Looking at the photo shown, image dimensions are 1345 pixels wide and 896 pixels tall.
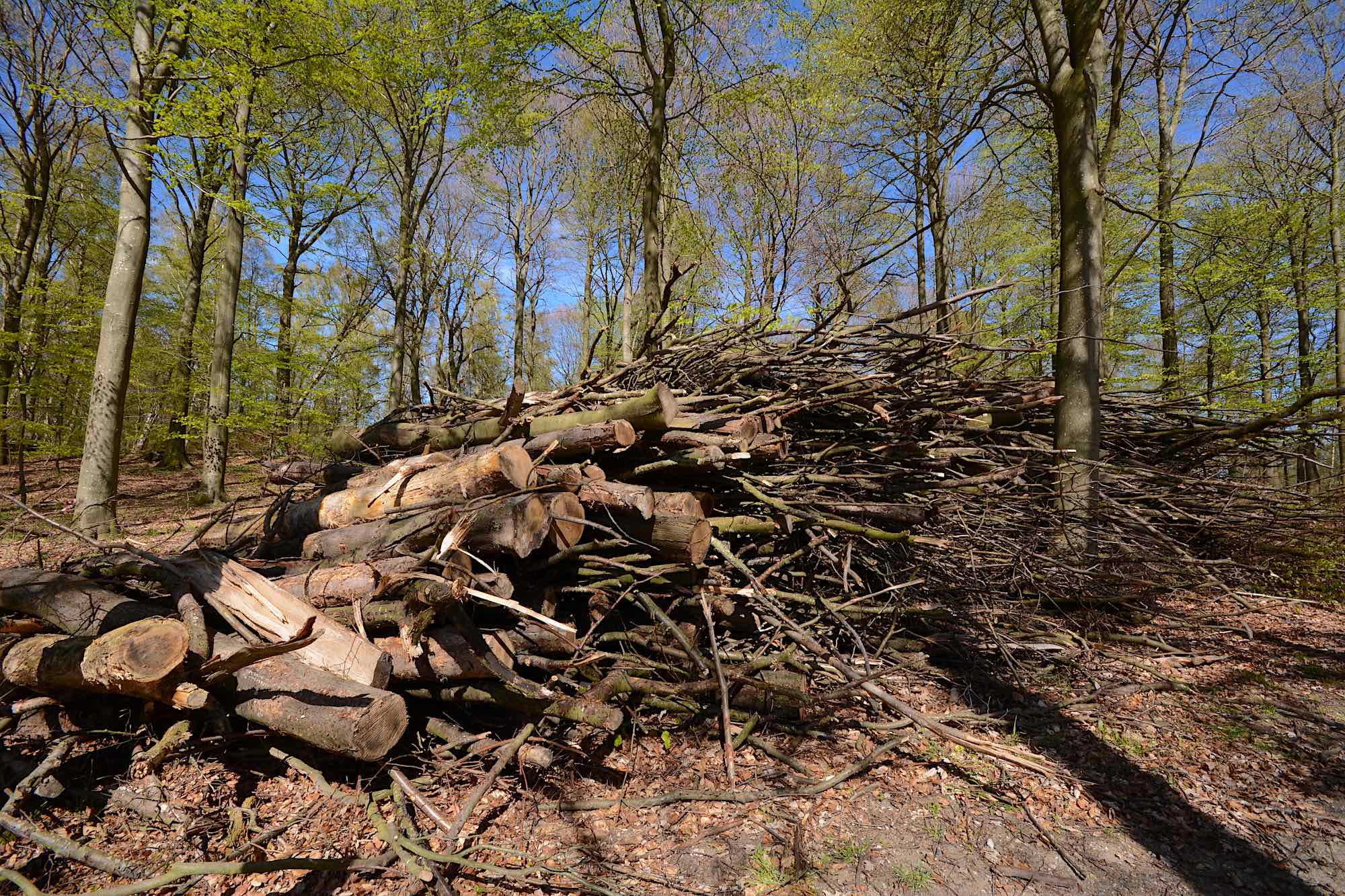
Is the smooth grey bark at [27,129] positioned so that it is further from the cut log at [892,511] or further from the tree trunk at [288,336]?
the cut log at [892,511]

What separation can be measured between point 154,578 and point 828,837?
11.9 feet

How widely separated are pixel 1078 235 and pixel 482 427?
5455 millimetres

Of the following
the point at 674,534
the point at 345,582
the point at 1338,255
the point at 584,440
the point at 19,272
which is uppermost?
the point at 1338,255

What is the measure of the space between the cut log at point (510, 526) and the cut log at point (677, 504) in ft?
2.52

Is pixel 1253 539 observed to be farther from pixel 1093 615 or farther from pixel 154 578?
pixel 154 578

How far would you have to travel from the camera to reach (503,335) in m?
25.4

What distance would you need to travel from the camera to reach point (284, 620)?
8.67 feet

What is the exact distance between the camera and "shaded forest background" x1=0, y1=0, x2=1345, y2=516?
23.1 ft

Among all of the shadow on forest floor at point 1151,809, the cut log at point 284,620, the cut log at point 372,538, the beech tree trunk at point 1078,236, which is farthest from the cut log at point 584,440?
the beech tree trunk at point 1078,236

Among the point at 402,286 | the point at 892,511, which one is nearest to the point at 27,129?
the point at 402,286

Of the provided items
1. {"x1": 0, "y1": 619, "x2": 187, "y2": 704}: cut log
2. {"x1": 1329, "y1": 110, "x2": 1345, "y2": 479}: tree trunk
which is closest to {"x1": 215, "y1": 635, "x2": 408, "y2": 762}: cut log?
{"x1": 0, "y1": 619, "x2": 187, "y2": 704}: cut log

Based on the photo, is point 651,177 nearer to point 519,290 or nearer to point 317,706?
point 317,706

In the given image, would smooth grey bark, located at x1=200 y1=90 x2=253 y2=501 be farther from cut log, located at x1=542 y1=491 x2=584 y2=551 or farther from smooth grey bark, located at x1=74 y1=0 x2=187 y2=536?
cut log, located at x1=542 y1=491 x2=584 y2=551

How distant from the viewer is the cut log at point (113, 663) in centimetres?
222
